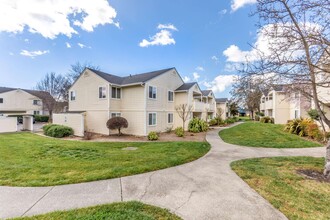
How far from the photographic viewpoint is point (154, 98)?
54.9ft

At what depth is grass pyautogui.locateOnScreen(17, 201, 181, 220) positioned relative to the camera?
3.09 m

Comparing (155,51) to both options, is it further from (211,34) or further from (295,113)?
(295,113)

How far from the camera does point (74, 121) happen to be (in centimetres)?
1574

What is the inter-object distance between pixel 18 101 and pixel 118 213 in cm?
4604

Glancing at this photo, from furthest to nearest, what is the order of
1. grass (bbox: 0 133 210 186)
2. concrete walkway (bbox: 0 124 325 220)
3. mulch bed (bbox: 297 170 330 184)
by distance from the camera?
mulch bed (bbox: 297 170 330 184)
grass (bbox: 0 133 210 186)
concrete walkway (bbox: 0 124 325 220)

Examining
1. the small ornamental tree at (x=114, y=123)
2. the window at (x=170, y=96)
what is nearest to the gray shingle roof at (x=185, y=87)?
the window at (x=170, y=96)

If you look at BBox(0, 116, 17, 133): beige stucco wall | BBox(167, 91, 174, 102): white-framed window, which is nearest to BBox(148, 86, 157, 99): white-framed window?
BBox(167, 91, 174, 102): white-framed window

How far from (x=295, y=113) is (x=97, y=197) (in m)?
27.6

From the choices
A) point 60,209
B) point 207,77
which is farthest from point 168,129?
point 60,209

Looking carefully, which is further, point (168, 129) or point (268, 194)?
point (168, 129)

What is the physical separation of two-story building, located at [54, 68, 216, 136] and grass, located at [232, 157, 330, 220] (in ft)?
34.6

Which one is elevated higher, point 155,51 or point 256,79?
point 155,51

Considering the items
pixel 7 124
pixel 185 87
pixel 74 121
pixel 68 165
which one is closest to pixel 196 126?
pixel 185 87

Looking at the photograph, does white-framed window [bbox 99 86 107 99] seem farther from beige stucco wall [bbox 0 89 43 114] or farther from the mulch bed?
beige stucco wall [bbox 0 89 43 114]
